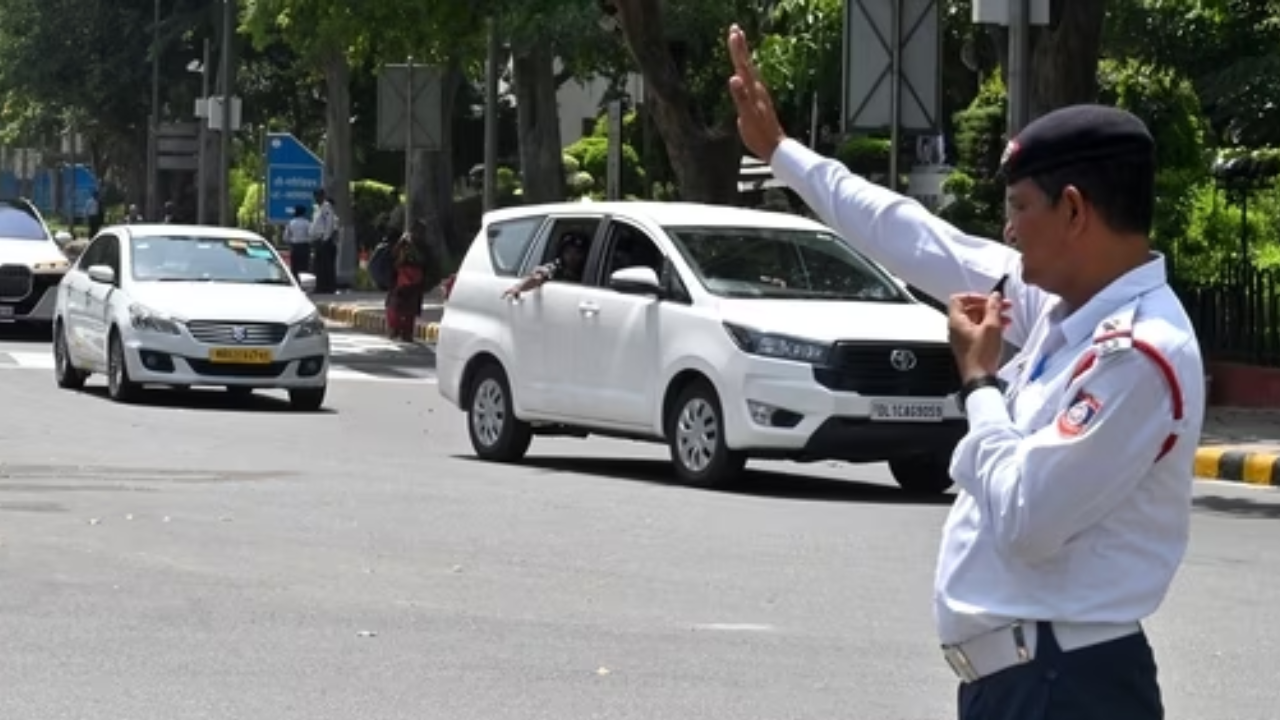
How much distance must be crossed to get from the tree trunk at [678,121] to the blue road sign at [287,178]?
1585 centimetres

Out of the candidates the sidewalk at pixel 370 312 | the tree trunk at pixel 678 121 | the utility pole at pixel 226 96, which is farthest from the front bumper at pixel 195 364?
the utility pole at pixel 226 96

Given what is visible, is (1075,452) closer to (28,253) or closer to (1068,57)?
(1068,57)

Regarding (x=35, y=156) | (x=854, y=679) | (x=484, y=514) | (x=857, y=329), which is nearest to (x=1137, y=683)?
(x=854, y=679)

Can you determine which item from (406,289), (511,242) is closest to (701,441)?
(511,242)

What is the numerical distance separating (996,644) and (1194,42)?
2861cm

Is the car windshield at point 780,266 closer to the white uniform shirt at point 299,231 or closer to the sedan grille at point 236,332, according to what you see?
the sedan grille at point 236,332

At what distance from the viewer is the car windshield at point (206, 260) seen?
24484 mm

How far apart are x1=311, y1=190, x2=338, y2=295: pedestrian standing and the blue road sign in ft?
1.15

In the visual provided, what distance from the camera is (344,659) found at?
10.1 metres

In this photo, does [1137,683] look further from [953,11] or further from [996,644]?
[953,11]

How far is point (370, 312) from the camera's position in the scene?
4131cm

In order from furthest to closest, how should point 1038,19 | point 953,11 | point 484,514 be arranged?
point 953,11 → point 1038,19 → point 484,514

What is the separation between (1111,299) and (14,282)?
95.1ft

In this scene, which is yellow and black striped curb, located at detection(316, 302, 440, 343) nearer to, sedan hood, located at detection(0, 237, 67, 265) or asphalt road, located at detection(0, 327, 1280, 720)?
sedan hood, located at detection(0, 237, 67, 265)
